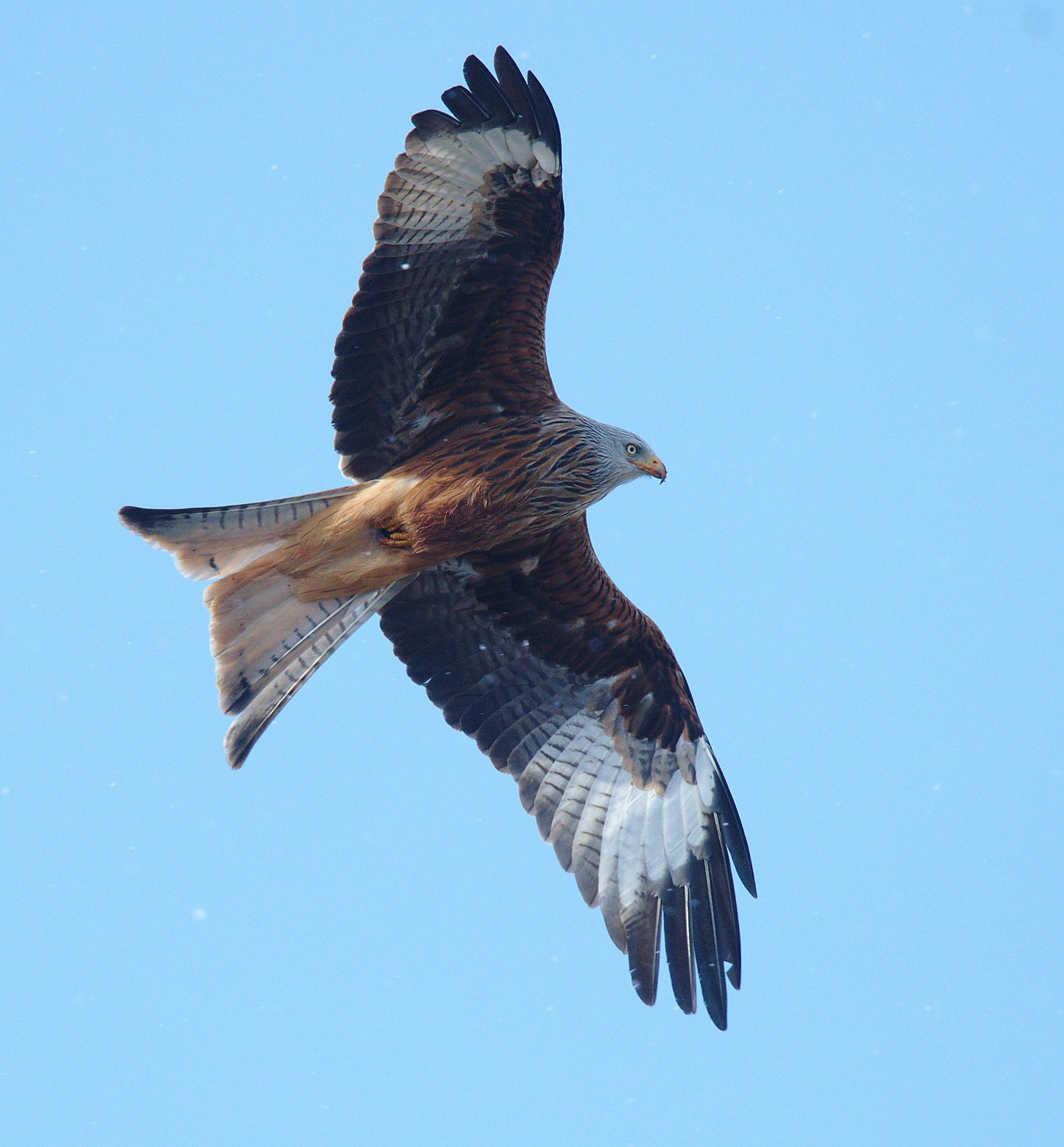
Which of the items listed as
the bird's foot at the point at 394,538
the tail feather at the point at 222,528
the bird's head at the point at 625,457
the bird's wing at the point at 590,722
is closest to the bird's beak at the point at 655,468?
the bird's head at the point at 625,457

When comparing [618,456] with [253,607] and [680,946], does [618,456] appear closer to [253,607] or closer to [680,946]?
[253,607]

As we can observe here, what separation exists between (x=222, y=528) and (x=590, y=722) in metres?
2.56

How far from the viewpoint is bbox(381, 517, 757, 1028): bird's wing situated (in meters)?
7.66

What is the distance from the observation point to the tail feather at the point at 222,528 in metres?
6.84

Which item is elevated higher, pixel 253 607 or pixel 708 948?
pixel 253 607

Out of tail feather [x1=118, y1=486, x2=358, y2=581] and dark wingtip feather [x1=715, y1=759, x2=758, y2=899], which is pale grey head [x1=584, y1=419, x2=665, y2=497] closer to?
tail feather [x1=118, y1=486, x2=358, y2=581]

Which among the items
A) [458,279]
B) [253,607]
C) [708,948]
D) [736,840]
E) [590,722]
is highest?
[458,279]

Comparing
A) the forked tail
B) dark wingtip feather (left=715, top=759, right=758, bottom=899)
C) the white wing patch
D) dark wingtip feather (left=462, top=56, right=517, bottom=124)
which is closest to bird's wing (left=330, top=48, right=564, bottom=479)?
dark wingtip feather (left=462, top=56, right=517, bottom=124)

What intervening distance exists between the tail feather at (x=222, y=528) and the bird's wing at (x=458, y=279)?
0.40 meters

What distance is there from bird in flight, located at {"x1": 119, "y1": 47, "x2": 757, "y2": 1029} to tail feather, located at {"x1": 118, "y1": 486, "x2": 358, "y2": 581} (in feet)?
0.04

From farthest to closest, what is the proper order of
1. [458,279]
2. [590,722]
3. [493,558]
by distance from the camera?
[590,722] < [493,558] < [458,279]

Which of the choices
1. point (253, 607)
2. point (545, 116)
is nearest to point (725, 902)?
point (253, 607)

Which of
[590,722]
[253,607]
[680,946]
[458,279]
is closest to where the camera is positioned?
[458,279]

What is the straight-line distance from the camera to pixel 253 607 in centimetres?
720
